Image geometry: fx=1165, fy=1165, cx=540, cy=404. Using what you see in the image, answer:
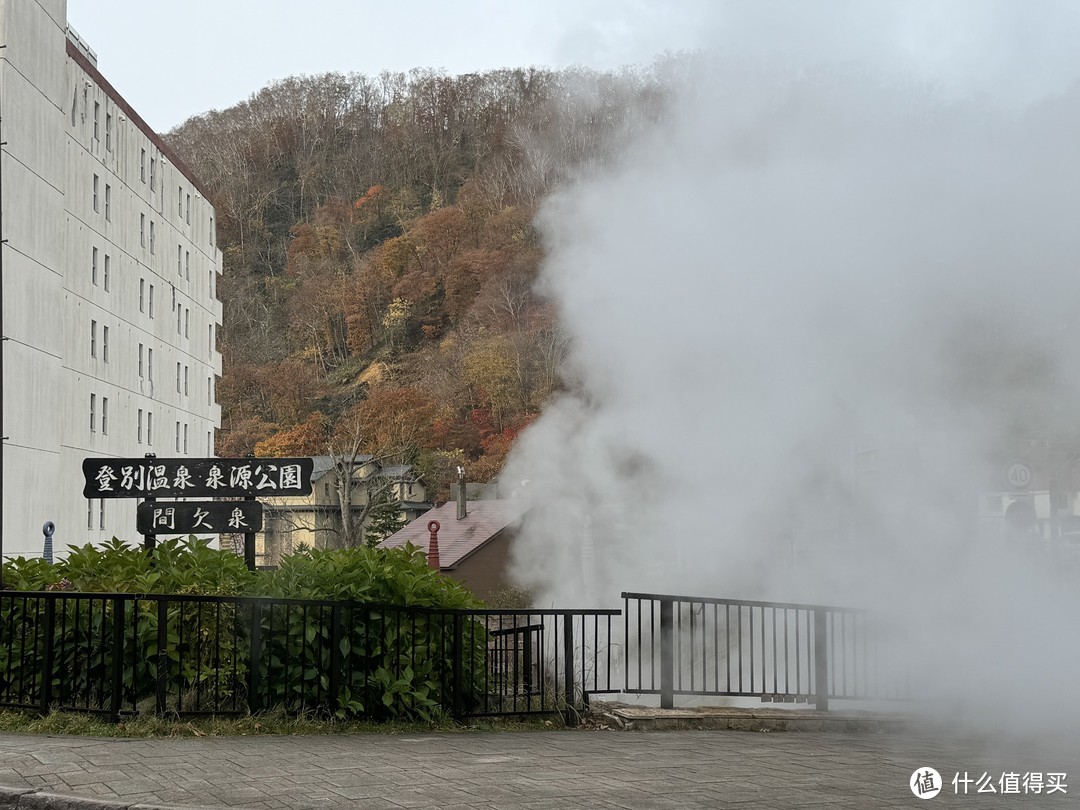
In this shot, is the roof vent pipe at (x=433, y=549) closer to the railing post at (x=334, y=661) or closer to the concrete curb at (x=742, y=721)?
the concrete curb at (x=742, y=721)

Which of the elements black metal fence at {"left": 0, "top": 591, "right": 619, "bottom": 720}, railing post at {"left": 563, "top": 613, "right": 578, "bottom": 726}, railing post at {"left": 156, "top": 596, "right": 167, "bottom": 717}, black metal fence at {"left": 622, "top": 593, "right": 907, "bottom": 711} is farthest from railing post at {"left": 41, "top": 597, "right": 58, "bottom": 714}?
black metal fence at {"left": 622, "top": 593, "right": 907, "bottom": 711}

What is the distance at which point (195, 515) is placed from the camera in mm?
13859

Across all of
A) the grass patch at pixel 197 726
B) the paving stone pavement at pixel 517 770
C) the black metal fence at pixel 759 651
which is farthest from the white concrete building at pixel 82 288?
the paving stone pavement at pixel 517 770

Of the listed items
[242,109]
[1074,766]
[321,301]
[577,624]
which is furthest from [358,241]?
[1074,766]

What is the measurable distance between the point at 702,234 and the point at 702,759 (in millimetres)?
4907

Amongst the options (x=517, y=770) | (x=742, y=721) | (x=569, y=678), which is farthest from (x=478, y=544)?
(x=517, y=770)

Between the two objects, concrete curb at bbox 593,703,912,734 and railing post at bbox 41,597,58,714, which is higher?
railing post at bbox 41,597,58,714

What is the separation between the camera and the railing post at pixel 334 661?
9859 mm

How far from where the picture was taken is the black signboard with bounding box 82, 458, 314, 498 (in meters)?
14.0

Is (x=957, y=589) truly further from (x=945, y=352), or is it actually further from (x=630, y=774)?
(x=630, y=774)

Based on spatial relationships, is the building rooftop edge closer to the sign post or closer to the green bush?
the sign post

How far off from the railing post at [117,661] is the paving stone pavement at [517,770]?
59 cm

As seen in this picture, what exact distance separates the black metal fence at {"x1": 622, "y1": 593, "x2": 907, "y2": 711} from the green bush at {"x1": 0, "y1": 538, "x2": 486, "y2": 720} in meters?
1.94

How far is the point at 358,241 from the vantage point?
123m
